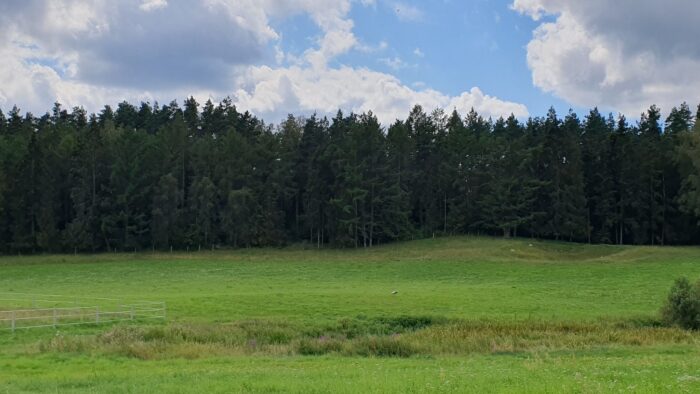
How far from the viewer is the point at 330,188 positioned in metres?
93.8

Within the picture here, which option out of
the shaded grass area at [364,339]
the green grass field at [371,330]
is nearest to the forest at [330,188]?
the green grass field at [371,330]

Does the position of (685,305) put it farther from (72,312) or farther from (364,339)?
(72,312)

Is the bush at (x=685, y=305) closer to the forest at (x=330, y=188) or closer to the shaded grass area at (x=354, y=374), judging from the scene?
the shaded grass area at (x=354, y=374)

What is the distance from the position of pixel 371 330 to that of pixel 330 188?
2481 inches

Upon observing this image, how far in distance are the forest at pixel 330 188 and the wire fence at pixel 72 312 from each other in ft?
163

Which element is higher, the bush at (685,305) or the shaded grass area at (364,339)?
the bush at (685,305)

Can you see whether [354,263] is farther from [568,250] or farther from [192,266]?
[568,250]

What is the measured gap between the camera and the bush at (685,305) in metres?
30.5

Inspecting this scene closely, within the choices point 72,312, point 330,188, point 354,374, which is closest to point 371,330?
point 354,374

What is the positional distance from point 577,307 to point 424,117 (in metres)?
74.5

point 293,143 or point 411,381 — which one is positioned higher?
point 293,143

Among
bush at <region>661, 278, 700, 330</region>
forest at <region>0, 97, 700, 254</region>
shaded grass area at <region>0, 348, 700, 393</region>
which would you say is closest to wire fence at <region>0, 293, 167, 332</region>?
shaded grass area at <region>0, 348, 700, 393</region>

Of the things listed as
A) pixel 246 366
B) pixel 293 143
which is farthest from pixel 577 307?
pixel 293 143

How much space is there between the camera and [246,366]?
19.2 m
